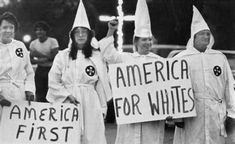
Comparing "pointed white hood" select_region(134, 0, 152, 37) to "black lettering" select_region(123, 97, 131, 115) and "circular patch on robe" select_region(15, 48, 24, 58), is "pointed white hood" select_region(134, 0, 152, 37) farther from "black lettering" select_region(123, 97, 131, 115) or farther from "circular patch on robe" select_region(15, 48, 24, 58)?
"circular patch on robe" select_region(15, 48, 24, 58)

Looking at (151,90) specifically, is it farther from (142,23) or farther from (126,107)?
(142,23)

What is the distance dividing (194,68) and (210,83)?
10.9 inches

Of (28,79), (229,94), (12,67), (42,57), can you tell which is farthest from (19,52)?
(42,57)

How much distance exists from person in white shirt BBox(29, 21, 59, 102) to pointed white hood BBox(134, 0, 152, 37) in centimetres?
510

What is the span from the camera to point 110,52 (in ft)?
27.7

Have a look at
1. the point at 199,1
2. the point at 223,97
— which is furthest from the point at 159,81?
the point at 199,1

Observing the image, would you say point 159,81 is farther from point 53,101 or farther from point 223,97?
point 53,101

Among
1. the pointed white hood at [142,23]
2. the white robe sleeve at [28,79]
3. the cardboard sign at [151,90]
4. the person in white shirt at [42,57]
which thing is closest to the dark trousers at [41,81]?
the person in white shirt at [42,57]

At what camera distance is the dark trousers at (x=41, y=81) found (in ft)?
43.3

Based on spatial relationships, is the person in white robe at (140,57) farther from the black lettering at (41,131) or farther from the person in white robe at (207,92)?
the black lettering at (41,131)

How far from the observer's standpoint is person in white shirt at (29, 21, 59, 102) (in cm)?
1326

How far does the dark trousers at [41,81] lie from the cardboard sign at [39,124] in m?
4.68

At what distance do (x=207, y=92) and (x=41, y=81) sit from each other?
5.78 metres

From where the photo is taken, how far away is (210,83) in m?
8.09
